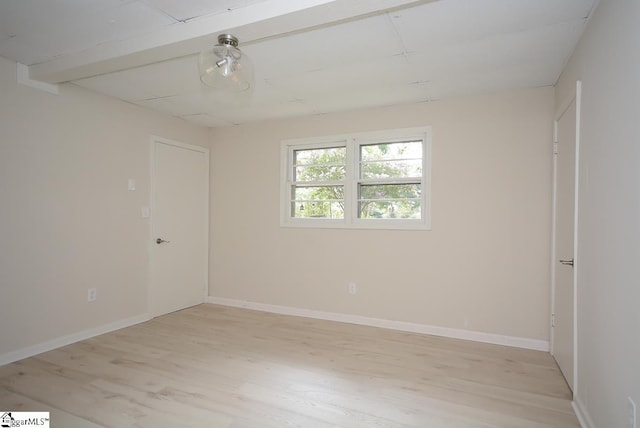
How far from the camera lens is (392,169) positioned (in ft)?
13.2

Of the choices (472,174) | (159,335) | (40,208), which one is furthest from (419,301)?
(40,208)

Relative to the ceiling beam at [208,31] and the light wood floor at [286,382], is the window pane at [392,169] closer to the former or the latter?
the light wood floor at [286,382]

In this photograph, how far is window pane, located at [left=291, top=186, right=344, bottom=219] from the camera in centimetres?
431

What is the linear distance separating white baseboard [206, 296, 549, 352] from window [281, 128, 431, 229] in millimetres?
Answer: 1040

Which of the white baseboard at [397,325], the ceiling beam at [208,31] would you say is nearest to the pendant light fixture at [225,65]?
the ceiling beam at [208,31]

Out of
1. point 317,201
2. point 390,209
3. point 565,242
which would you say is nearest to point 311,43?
point 390,209

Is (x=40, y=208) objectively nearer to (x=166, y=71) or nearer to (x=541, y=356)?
(x=166, y=71)

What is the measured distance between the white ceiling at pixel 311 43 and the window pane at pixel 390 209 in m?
1.11

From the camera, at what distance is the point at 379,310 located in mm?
3963

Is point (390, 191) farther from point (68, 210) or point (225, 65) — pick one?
point (68, 210)

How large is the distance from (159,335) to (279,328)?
1.21 meters

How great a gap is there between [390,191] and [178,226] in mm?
2658

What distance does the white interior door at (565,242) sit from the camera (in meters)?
2.48
